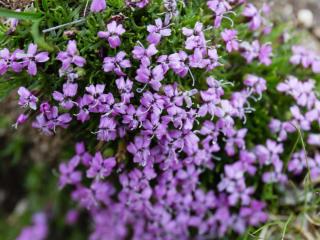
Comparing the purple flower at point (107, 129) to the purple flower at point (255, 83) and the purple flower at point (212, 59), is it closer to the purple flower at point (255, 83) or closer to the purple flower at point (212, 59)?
the purple flower at point (212, 59)

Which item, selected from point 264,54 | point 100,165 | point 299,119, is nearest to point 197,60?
point 264,54

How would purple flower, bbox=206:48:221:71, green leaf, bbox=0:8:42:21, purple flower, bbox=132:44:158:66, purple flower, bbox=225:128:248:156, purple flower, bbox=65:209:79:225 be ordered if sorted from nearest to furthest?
green leaf, bbox=0:8:42:21
purple flower, bbox=132:44:158:66
purple flower, bbox=206:48:221:71
purple flower, bbox=225:128:248:156
purple flower, bbox=65:209:79:225

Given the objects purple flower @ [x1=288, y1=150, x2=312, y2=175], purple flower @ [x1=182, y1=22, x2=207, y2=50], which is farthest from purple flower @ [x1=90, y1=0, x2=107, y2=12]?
purple flower @ [x1=288, y1=150, x2=312, y2=175]

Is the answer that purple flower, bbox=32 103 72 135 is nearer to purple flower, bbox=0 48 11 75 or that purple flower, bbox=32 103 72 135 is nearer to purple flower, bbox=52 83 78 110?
purple flower, bbox=52 83 78 110

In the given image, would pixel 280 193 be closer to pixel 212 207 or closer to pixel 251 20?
pixel 212 207

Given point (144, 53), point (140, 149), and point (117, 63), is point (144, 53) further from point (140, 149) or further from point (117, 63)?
point (140, 149)
